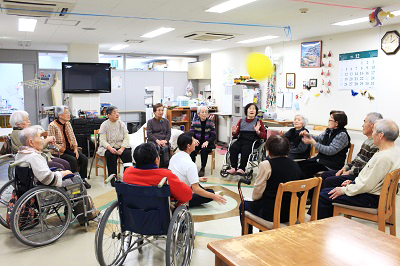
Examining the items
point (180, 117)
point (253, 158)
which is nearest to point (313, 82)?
point (253, 158)

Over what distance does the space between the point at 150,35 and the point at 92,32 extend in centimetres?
106

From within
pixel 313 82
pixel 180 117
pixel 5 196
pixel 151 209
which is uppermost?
pixel 313 82

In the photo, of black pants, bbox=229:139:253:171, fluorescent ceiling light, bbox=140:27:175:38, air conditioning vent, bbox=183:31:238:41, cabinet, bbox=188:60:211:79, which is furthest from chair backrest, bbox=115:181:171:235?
cabinet, bbox=188:60:211:79

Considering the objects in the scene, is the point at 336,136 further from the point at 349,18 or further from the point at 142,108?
the point at 142,108

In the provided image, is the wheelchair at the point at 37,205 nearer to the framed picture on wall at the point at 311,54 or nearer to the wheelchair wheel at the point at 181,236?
the wheelchair wheel at the point at 181,236

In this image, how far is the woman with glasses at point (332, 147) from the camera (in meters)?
4.13

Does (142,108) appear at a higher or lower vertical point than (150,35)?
lower

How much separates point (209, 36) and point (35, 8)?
3160mm

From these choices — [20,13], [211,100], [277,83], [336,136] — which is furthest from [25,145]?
[211,100]

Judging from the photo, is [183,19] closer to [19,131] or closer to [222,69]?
[19,131]

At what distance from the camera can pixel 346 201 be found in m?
3.07

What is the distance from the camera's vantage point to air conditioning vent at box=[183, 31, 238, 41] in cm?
656

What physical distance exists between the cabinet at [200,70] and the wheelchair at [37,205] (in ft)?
22.7

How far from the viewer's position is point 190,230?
111 inches
